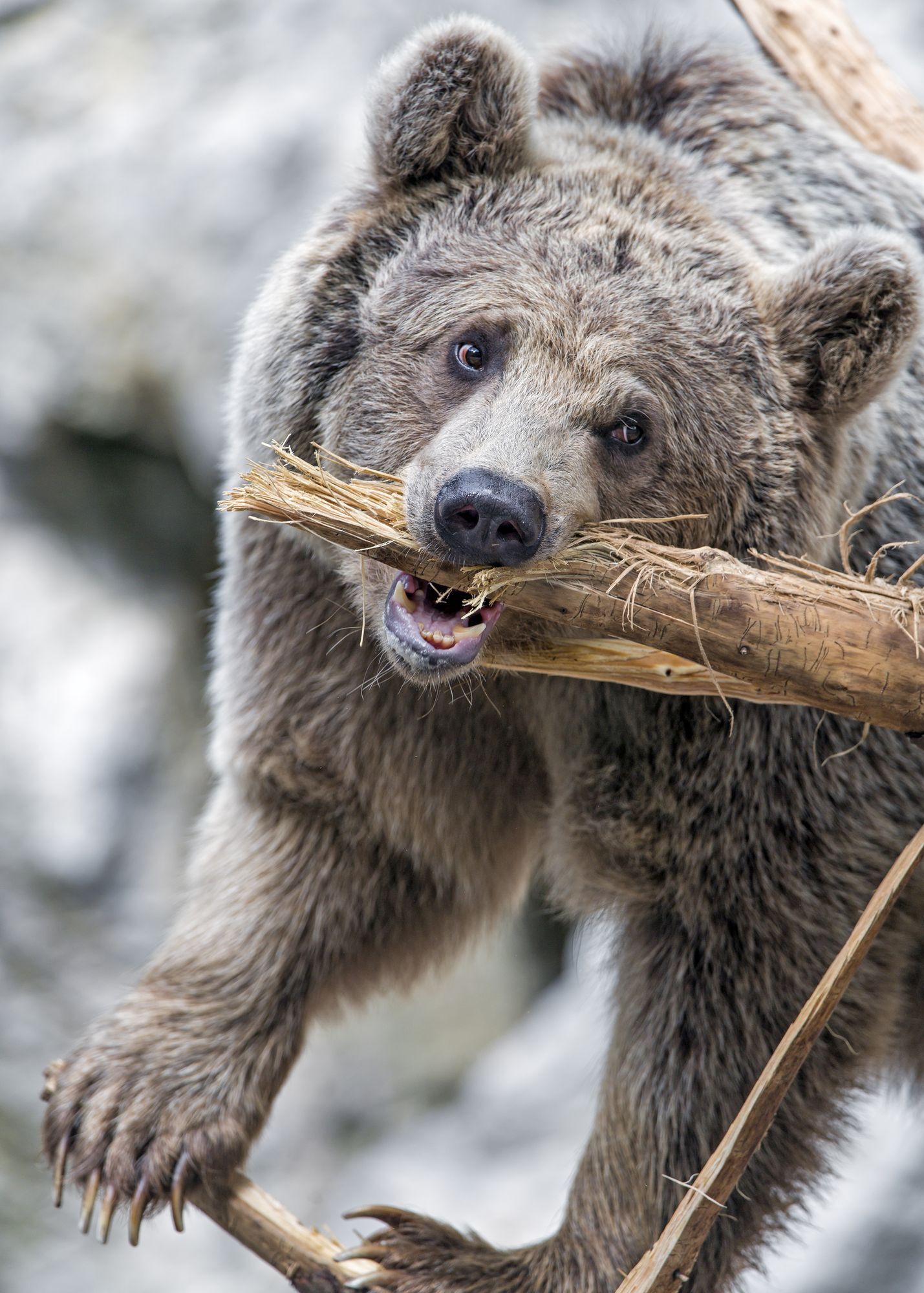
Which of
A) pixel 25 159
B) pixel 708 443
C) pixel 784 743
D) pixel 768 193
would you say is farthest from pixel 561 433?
pixel 25 159

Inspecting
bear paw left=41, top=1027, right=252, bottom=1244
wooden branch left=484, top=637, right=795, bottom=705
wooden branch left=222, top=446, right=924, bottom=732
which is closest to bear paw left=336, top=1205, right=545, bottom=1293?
bear paw left=41, top=1027, right=252, bottom=1244

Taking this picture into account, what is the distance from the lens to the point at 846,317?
3119 mm

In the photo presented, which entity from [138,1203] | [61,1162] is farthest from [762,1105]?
[61,1162]

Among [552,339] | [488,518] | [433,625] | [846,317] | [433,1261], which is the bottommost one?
[433,1261]

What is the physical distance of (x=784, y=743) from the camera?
11.2 ft

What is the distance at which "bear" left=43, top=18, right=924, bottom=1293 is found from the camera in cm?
307

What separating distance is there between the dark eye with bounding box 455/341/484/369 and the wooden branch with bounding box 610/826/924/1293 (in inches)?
56.4

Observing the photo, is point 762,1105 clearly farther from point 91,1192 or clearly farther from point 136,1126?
point 91,1192

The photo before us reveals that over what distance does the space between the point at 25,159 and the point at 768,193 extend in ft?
17.7

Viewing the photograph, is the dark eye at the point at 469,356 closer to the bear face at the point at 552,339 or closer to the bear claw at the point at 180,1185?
the bear face at the point at 552,339

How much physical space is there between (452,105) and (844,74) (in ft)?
6.93

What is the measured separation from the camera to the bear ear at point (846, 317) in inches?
121

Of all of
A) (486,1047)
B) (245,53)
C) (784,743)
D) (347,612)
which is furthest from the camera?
(486,1047)

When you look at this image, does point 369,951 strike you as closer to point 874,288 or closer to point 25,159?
point 874,288
